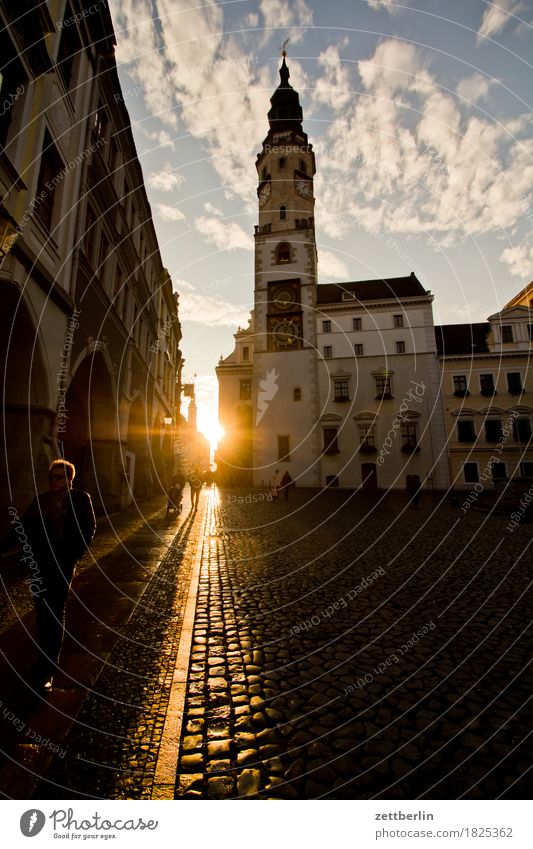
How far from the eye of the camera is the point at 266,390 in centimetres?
3641

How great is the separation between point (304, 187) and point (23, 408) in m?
42.3

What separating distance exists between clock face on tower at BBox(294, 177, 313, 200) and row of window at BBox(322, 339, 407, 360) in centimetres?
1832

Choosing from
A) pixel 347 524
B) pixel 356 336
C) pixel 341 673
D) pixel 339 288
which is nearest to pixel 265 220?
pixel 339 288

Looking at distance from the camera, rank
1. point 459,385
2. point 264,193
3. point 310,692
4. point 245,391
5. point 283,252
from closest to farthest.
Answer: point 310,692
point 459,385
point 283,252
point 264,193
point 245,391

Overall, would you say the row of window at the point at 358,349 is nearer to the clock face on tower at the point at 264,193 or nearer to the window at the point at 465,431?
the window at the point at 465,431

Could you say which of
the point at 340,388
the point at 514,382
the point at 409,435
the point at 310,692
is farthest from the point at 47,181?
the point at 514,382

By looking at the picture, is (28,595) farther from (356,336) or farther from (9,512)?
(356,336)

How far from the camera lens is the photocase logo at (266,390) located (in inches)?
1422

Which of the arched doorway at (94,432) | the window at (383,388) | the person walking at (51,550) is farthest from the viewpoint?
the window at (383,388)

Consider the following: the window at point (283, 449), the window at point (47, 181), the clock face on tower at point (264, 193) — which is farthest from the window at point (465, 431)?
the window at point (47, 181)

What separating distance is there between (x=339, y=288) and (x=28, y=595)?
42.1m

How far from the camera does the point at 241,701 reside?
3123 mm
